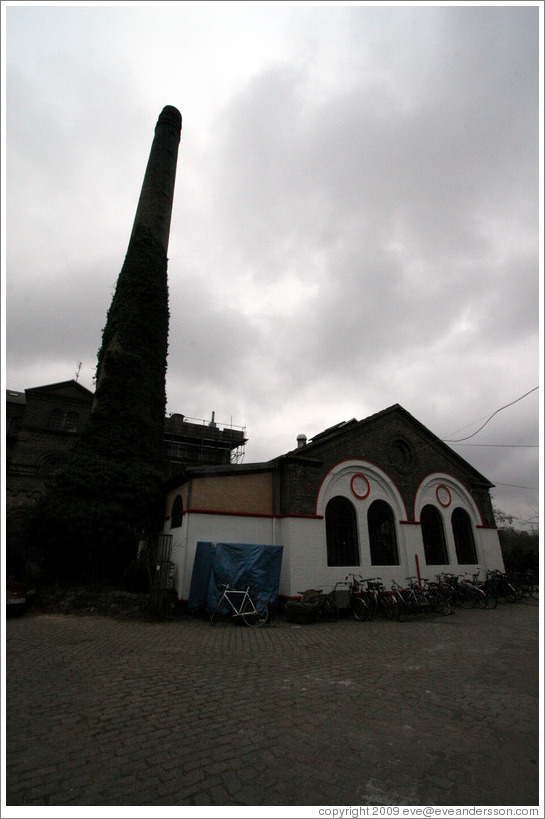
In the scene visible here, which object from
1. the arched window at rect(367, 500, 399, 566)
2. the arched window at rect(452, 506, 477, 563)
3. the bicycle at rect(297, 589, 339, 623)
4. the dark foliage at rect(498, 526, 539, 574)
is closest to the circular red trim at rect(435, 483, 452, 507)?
the arched window at rect(452, 506, 477, 563)

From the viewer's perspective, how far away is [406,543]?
16.0m

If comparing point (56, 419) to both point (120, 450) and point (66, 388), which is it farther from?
point (120, 450)

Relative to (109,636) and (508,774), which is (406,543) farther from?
(508,774)

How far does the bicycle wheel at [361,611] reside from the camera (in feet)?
39.8

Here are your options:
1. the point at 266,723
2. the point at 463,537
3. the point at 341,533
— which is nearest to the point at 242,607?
the point at 341,533

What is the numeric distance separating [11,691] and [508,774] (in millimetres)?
6102

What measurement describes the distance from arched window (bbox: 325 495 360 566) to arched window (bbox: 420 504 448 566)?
406 cm

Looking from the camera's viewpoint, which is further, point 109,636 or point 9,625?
point 9,625

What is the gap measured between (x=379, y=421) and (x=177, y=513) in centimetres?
957

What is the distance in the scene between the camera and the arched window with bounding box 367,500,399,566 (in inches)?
612

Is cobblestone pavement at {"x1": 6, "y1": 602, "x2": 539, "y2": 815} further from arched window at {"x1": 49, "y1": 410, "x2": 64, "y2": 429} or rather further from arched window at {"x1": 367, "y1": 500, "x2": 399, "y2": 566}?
arched window at {"x1": 49, "y1": 410, "x2": 64, "y2": 429}

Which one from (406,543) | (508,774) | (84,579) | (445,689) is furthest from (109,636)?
(406,543)

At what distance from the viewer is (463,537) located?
1869 centimetres

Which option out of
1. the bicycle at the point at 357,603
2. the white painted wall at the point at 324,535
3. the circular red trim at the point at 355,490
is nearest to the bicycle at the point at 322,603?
the bicycle at the point at 357,603
